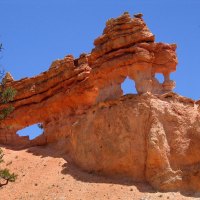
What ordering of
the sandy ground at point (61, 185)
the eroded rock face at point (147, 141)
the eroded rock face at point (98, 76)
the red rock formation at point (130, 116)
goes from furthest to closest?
the eroded rock face at point (98, 76) < the red rock formation at point (130, 116) < the eroded rock face at point (147, 141) < the sandy ground at point (61, 185)

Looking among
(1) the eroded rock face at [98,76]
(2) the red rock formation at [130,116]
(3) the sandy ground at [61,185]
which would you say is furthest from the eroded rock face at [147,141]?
(1) the eroded rock face at [98,76]

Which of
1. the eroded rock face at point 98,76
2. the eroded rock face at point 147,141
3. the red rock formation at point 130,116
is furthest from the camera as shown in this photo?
the eroded rock face at point 98,76

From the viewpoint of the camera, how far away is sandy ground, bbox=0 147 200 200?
22.7m

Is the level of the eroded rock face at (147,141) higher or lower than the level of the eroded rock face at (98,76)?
lower

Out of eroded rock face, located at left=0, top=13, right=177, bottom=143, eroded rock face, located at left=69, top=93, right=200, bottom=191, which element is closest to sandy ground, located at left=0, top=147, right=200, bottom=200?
eroded rock face, located at left=69, top=93, right=200, bottom=191

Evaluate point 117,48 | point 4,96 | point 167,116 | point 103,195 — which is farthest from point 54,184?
point 117,48

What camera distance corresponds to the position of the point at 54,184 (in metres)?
25.3

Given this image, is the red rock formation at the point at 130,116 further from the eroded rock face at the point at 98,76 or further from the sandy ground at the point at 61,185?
the sandy ground at the point at 61,185

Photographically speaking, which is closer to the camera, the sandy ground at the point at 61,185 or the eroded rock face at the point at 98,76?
the sandy ground at the point at 61,185

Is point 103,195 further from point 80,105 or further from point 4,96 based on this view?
point 80,105

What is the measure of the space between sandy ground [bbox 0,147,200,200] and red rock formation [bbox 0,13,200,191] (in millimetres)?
714

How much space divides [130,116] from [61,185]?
554 cm

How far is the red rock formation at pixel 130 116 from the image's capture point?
23672 mm

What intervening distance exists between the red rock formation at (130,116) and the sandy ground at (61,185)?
0.71 meters
